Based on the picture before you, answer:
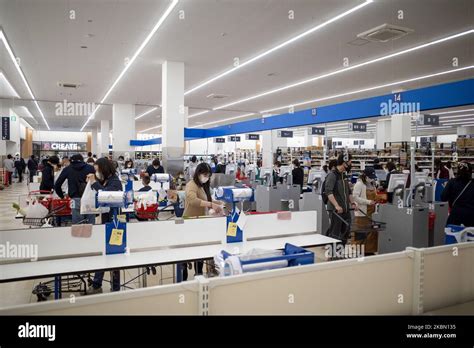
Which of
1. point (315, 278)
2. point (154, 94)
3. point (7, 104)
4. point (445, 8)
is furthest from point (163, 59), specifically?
point (7, 104)

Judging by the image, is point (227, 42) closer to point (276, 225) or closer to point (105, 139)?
point (276, 225)

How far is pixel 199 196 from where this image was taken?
4.23 metres

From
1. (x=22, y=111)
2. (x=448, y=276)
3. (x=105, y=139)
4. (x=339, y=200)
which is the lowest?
(x=448, y=276)

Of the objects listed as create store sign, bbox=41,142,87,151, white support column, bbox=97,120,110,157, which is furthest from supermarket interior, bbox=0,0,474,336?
create store sign, bbox=41,142,87,151

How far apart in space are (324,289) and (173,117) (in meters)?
8.35

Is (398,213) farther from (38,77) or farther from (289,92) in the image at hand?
(38,77)

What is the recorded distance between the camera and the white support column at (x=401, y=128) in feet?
40.2

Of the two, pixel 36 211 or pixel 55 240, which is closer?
pixel 55 240

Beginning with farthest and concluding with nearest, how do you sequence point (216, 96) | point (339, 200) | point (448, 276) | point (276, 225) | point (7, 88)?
point (216, 96) < point (7, 88) < point (339, 200) < point (276, 225) < point (448, 276)

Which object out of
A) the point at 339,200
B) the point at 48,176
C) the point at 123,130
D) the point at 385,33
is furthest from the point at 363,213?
the point at 123,130

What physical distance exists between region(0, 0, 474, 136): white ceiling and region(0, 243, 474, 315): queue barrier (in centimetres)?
460

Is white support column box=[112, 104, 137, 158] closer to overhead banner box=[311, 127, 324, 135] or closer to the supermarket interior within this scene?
the supermarket interior

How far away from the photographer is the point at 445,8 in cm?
571

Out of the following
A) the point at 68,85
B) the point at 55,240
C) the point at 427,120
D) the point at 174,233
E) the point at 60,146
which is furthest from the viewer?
the point at 60,146
